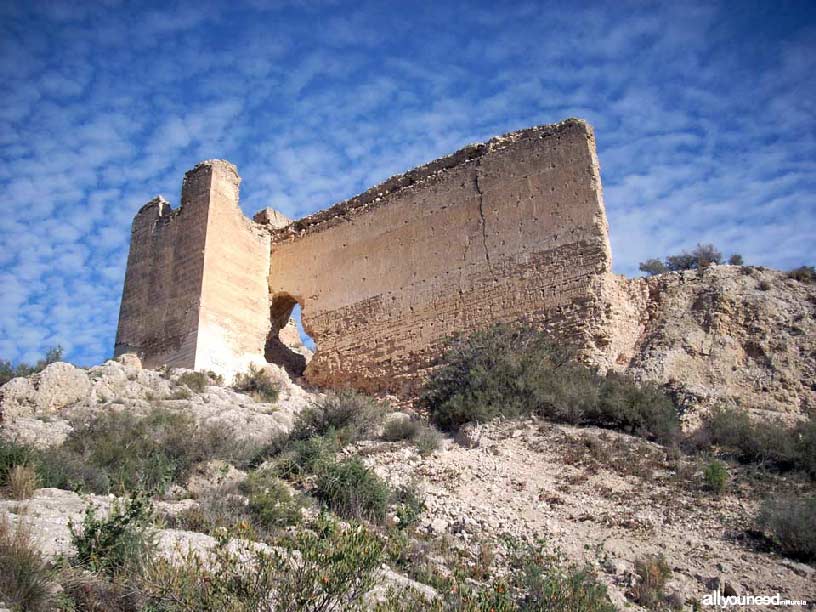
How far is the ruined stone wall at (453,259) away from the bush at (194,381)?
9.12ft

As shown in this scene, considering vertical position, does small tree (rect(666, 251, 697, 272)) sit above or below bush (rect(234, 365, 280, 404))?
above

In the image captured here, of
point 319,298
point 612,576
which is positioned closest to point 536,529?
point 612,576

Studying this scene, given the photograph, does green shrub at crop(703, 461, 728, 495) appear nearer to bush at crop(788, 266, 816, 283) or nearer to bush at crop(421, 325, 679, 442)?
bush at crop(421, 325, 679, 442)

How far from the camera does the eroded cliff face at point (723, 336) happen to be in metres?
10.5

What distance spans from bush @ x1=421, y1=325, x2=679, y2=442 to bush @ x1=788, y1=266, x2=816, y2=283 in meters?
3.97

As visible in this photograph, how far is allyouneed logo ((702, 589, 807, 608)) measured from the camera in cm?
574

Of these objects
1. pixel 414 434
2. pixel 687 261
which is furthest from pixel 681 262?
pixel 414 434

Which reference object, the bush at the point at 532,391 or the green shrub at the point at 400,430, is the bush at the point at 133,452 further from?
the bush at the point at 532,391

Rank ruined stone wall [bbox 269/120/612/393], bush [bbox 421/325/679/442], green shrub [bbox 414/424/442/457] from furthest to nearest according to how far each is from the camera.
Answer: ruined stone wall [bbox 269/120/612/393] → bush [bbox 421/325/679/442] → green shrub [bbox 414/424/442/457]

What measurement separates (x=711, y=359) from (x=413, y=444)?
15.9 ft

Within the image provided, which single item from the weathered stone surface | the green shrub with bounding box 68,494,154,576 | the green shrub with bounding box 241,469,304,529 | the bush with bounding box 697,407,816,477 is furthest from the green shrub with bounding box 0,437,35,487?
the bush with bounding box 697,407,816,477

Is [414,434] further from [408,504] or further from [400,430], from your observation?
[408,504]

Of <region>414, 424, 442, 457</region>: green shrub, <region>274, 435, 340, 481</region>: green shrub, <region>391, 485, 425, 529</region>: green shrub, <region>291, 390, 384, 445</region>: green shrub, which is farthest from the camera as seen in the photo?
<region>291, 390, 384, 445</region>: green shrub

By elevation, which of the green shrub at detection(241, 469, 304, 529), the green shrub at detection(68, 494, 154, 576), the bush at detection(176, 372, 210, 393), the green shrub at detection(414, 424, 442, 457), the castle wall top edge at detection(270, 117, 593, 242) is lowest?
the green shrub at detection(68, 494, 154, 576)
